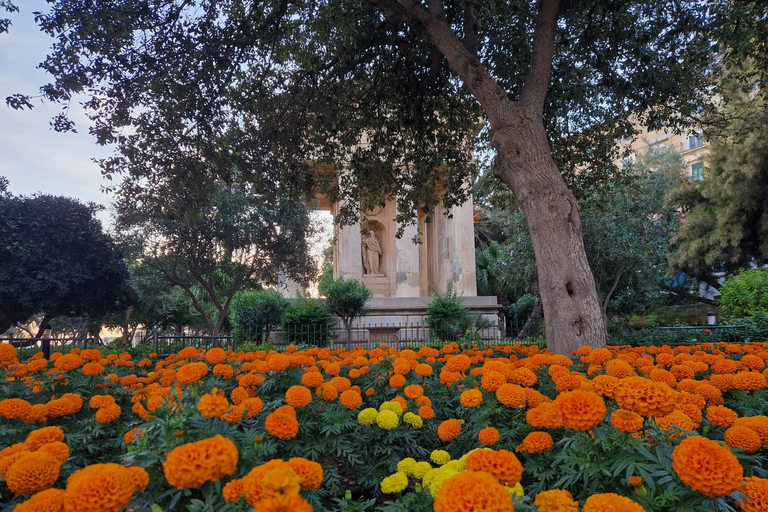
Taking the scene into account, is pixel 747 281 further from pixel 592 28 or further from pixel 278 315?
pixel 278 315

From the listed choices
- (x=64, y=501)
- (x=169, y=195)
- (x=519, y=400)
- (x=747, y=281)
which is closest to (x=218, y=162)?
(x=169, y=195)

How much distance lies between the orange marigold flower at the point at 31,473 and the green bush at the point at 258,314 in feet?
50.7

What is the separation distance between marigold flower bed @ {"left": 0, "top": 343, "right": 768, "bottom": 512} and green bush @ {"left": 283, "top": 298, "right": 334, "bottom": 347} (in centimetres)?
1102

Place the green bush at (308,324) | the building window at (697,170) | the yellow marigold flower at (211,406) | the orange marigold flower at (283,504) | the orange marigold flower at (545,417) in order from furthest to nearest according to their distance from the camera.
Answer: the building window at (697,170) < the green bush at (308,324) < the orange marigold flower at (545,417) < the yellow marigold flower at (211,406) < the orange marigold flower at (283,504)

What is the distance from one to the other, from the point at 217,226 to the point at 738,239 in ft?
76.0

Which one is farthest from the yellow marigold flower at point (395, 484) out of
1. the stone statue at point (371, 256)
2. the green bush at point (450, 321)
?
the stone statue at point (371, 256)

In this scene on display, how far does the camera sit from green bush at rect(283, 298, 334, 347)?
15.3 meters

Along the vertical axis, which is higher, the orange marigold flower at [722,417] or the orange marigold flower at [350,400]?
the orange marigold flower at [350,400]

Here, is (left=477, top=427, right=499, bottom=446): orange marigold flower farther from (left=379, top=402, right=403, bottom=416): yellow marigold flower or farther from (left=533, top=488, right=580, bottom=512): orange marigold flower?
(left=533, top=488, right=580, bottom=512): orange marigold flower

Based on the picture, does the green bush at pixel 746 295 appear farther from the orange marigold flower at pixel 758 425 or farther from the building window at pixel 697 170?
the building window at pixel 697 170

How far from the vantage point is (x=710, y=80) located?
430 inches

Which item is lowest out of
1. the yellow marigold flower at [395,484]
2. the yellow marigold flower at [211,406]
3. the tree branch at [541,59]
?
the yellow marigold flower at [395,484]

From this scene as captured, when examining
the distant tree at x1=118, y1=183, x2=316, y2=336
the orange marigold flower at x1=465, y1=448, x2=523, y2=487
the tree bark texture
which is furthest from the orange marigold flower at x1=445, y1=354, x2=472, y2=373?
the distant tree at x1=118, y1=183, x2=316, y2=336

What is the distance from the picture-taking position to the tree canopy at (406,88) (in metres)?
7.14
